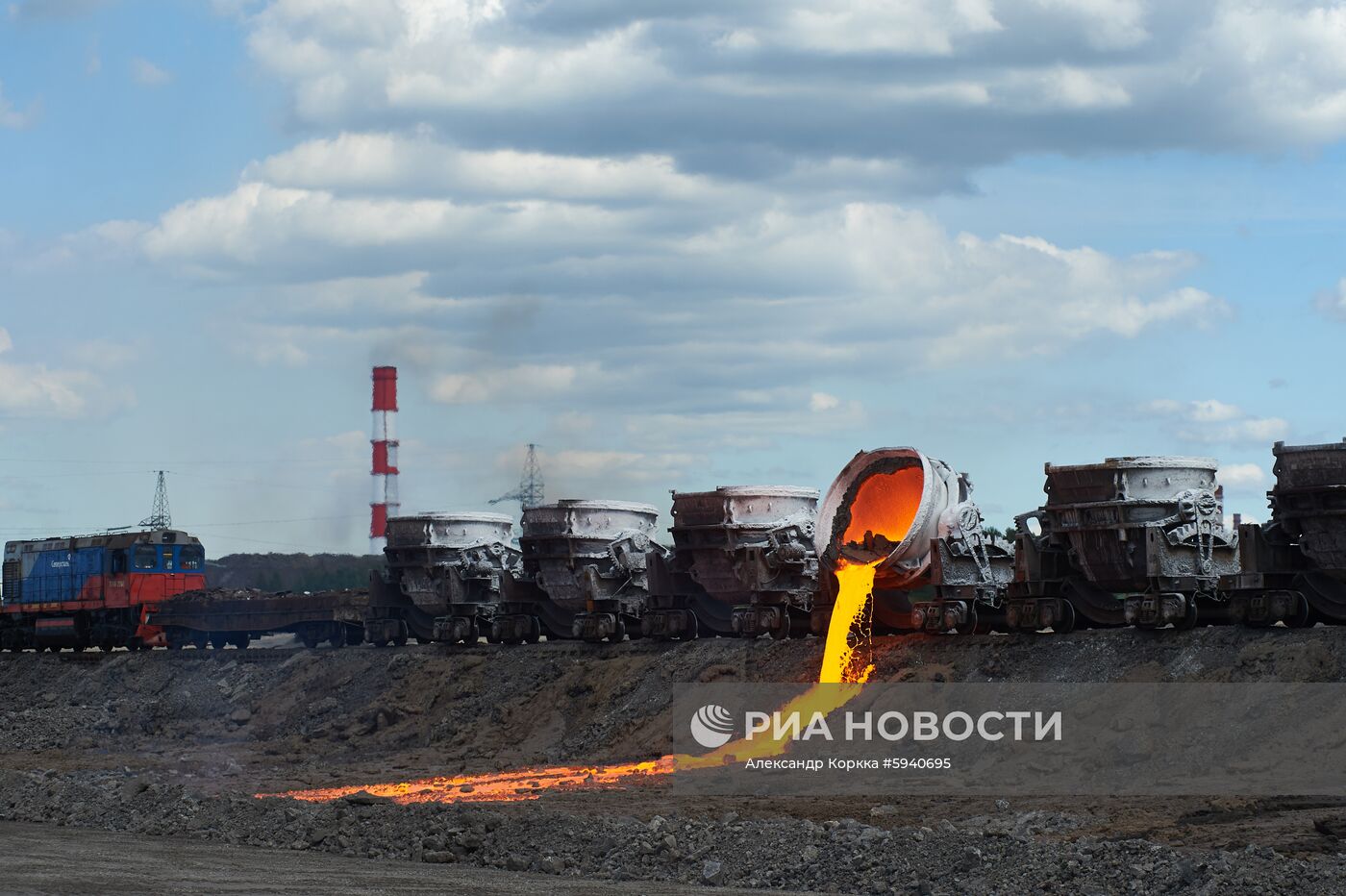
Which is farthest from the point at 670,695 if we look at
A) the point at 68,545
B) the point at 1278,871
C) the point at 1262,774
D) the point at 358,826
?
the point at 68,545

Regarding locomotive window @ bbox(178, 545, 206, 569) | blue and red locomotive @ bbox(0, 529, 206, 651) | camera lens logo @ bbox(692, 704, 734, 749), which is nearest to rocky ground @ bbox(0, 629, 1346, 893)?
camera lens logo @ bbox(692, 704, 734, 749)

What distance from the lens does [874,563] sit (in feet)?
95.1

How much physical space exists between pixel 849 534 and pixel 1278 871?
15.6 metres

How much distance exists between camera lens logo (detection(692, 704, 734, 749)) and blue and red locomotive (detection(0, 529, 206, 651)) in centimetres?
2614

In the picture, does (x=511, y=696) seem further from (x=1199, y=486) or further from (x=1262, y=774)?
(x=1262, y=774)

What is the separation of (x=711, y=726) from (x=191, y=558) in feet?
94.3

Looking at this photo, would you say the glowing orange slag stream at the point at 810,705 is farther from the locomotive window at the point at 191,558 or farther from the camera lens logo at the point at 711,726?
the locomotive window at the point at 191,558

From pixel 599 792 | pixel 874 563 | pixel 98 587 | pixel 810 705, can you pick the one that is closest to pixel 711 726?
pixel 810 705

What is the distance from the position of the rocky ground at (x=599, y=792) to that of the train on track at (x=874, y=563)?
0.99 metres

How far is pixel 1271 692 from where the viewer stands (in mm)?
21859

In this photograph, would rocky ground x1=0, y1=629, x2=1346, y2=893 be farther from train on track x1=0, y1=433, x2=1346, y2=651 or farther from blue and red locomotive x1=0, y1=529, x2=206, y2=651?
blue and red locomotive x1=0, y1=529, x2=206, y2=651

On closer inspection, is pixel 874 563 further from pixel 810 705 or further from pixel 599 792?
pixel 599 792

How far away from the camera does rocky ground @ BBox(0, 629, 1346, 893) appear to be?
16203 mm

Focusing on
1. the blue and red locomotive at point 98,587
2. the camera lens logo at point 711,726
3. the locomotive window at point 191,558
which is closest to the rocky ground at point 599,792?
the camera lens logo at point 711,726
